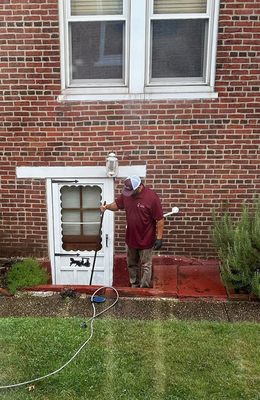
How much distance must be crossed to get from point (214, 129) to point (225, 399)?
3.66 meters

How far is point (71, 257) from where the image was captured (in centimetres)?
721

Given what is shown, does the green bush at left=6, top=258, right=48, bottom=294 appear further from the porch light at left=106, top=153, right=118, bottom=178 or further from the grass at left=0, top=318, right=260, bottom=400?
the porch light at left=106, top=153, right=118, bottom=178

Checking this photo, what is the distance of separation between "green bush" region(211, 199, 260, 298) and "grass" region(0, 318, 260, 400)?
2.49 ft

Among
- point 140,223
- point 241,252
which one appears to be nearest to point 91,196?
point 140,223

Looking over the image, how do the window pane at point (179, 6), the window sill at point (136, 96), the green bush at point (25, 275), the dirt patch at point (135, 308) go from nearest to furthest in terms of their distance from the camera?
the dirt patch at point (135, 308), the window pane at point (179, 6), the window sill at point (136, 96), the green bush at point (25, 275)

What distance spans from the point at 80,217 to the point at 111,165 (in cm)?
110

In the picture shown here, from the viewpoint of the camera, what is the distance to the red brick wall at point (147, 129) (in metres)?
6.17

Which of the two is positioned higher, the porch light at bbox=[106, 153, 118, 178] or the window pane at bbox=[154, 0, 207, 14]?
the window pane at bbox=[154, 0, 207, 14]

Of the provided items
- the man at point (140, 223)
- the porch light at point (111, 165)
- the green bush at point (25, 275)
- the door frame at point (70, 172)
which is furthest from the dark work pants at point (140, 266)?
the green bush at point (25, 275)

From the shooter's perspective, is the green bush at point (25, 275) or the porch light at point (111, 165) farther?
the green bush at point (25, 275)

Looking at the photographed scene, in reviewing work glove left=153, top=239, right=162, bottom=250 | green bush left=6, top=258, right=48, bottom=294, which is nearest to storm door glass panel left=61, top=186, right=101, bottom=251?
green bush left=6, top=258, right=48, bottom=294

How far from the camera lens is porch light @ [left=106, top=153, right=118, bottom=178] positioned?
6.45 metres

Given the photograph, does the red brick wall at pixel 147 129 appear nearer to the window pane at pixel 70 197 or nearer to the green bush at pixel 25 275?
the window pane at pixel 70 197

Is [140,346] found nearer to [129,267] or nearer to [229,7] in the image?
[129,267]
